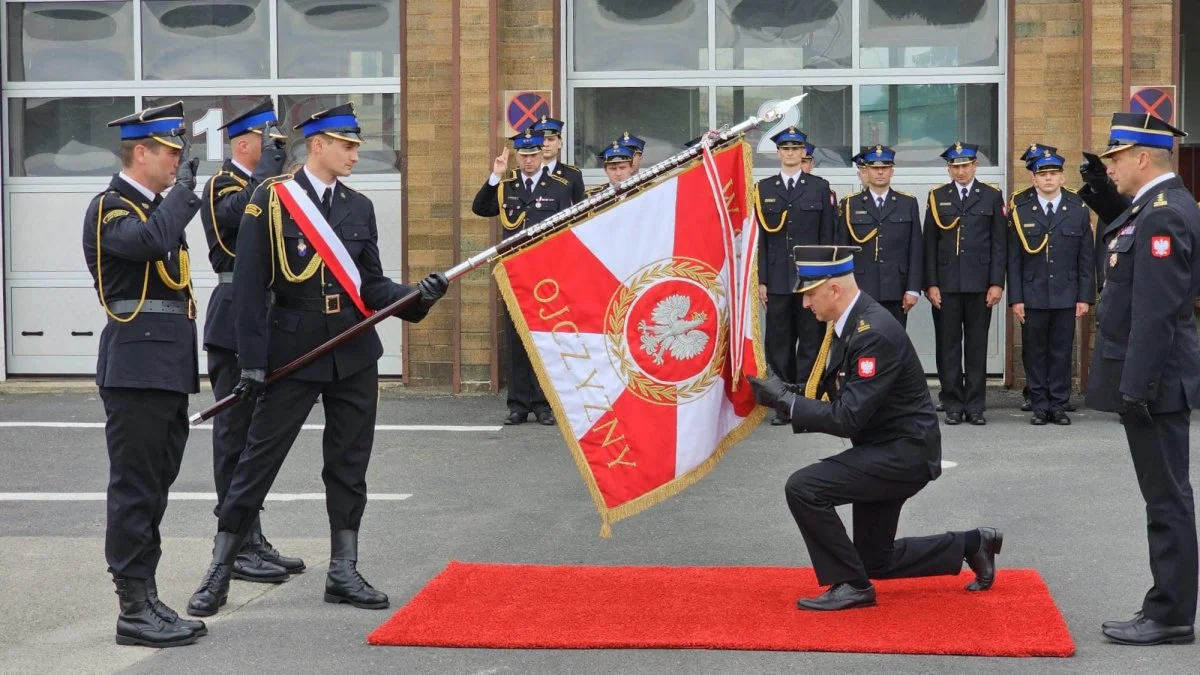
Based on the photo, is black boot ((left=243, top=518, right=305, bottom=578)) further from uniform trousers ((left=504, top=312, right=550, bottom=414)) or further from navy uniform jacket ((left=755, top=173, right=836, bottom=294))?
navy uniform jacket ((left=755, top=173, right=836, bottom=294))

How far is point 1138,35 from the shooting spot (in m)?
12.8

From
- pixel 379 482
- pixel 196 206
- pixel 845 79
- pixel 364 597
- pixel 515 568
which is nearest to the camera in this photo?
pixel 196 206

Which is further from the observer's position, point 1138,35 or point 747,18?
point 747,18

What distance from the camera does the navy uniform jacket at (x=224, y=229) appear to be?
277 inches

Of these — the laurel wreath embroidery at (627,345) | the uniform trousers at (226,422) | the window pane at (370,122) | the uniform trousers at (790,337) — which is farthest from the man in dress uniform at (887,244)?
the uniform trousers at (226,422)

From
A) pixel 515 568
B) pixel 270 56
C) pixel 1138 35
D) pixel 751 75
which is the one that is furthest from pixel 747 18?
pixel 515 568

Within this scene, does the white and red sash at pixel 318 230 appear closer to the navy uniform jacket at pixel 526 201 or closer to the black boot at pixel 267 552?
the black boot at pixel 267 552

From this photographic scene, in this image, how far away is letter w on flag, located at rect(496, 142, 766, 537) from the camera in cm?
664

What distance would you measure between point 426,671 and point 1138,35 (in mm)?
9631

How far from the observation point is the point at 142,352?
609cm

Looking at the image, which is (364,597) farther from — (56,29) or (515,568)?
(56,29)

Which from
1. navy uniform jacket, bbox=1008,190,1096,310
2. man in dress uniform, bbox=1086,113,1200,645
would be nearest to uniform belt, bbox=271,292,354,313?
man in dress uniform, bbox=1086,113,1200,645

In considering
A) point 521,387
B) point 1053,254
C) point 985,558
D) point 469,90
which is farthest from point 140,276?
point 1053,254

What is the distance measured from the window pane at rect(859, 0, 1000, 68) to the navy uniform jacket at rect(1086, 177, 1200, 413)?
8010 mm
